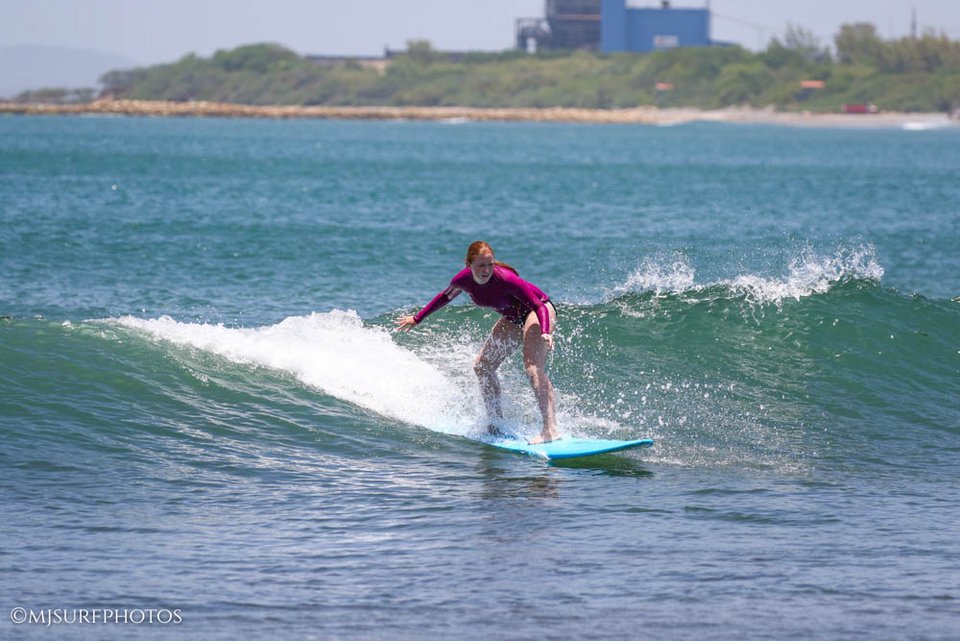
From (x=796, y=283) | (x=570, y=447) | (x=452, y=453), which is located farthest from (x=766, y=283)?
(x=452, y=453)

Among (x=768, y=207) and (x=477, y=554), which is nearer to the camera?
(x=477, y=554)

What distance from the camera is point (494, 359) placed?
11.3 metres

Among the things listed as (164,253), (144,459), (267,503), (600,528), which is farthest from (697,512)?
(164,253)

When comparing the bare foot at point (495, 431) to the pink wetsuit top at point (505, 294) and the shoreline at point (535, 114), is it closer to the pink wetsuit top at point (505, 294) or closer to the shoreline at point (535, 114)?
the pink wetsuit top at point (505, 294)

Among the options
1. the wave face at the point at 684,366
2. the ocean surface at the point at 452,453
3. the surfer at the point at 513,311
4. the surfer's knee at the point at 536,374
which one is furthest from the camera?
the wave face at the point at 684,366

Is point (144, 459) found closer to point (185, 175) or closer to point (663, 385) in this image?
point (663, 385)

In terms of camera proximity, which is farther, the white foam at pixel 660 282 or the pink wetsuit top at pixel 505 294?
the white foam at pixel 660 282

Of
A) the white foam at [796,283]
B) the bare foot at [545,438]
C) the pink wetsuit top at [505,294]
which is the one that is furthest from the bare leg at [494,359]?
the white foam at [796,283]

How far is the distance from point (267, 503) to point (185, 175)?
45.4 metres

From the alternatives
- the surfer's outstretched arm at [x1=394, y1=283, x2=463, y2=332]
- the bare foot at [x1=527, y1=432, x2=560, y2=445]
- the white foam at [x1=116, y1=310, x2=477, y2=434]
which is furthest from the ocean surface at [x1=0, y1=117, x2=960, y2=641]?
the surfer's outstretched arm at [x1=394, y1=283, x2=463, y2=332]

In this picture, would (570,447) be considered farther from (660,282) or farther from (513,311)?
(660,282)

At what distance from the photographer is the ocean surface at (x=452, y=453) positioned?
7512 millimetres

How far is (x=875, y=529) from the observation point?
8.90 meters

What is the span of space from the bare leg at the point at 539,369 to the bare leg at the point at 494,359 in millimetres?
216
